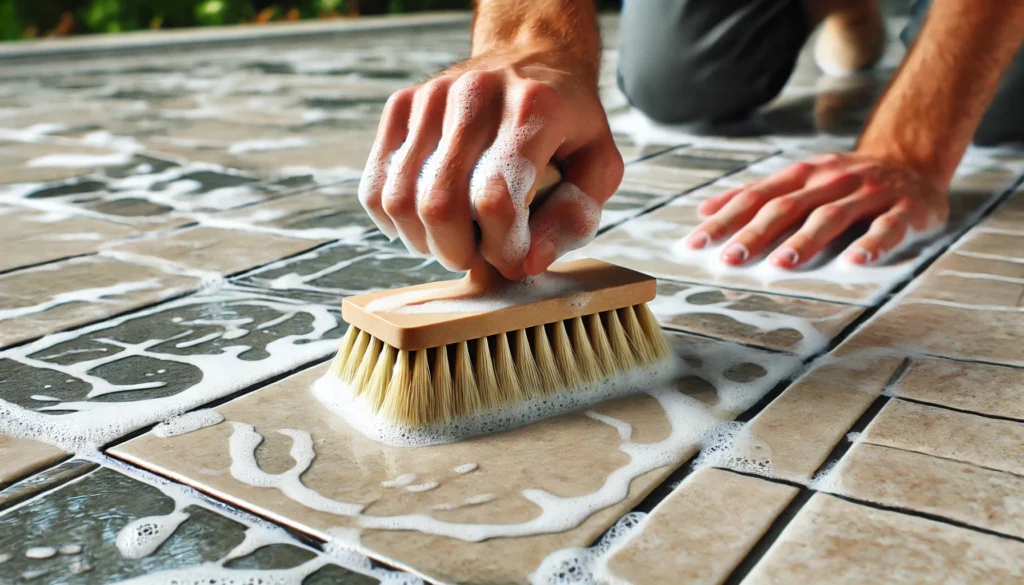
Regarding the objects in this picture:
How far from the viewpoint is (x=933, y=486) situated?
2.26 ft

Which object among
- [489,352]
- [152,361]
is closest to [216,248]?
[152,361]

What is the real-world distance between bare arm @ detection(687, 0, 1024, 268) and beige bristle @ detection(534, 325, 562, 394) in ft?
1.64

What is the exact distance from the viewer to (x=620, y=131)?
7.50 ft

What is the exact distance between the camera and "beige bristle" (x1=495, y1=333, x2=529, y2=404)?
825 millimetres

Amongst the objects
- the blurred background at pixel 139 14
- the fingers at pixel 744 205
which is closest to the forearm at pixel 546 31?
the fingers at pixel 744 205

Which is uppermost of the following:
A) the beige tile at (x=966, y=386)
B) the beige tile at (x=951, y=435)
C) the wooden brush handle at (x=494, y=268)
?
the wooden brush handle at (x=494, y=268)

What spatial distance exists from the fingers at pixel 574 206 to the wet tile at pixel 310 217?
1.99 ft

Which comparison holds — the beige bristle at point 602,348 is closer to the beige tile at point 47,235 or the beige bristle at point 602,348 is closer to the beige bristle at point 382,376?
the beige bristle at point 382,376

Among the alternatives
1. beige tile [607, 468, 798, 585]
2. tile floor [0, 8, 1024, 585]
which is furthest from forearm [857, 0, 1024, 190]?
beige tile [607, 468, 798, 585]

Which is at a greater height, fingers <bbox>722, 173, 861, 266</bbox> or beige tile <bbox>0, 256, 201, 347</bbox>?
fingers <bbox>722, 173, 861, 266</bbox>

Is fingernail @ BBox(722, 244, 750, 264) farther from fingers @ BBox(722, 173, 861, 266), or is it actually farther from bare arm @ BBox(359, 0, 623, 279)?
bare arm @ BBox(359, 0, 623, 279)

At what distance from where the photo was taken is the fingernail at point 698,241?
133 cm

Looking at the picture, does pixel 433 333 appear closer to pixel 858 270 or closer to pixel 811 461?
pixel 811 461

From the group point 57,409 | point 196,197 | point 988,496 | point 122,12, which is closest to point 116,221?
point 196,197
